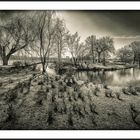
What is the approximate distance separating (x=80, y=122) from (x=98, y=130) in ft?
1.16

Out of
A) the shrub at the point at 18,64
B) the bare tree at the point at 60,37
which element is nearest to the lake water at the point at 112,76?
the bare tree at the point at 60,37

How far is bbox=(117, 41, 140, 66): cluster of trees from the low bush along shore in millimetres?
687

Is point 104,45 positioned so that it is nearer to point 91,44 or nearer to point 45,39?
point 91,44

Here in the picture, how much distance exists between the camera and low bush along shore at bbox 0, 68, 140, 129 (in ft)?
8.37

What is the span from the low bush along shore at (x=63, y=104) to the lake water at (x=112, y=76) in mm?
181

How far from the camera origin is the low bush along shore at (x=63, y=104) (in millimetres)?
2551

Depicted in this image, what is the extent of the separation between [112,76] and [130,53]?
699mm

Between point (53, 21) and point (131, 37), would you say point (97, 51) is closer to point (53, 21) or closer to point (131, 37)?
point (131, 37)

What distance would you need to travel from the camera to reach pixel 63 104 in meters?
2.86

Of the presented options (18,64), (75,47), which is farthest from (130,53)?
(18,64)

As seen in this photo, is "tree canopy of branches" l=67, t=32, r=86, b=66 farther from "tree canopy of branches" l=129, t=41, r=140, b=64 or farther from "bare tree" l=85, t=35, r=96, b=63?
"tree canopy of branches" l=129, t=41, r=140, b=64

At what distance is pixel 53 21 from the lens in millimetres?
3391

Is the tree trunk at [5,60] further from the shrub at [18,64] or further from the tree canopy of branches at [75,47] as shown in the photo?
the tree canopy of branches at [75,47]
